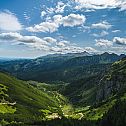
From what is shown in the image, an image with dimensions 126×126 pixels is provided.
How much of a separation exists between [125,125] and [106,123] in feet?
60.4

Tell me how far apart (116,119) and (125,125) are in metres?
8.70

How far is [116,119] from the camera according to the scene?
622 ft

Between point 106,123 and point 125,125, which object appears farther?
point 106,123

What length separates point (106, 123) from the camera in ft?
650

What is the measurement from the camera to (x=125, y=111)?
19575 centimetres

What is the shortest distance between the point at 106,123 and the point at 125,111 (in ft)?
45.9

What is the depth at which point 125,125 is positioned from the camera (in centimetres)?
18200

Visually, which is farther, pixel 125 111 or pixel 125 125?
pixel 125 111

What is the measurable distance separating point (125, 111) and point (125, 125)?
1520 cm

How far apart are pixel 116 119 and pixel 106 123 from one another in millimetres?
10642

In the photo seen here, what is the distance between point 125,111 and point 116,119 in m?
9.84
